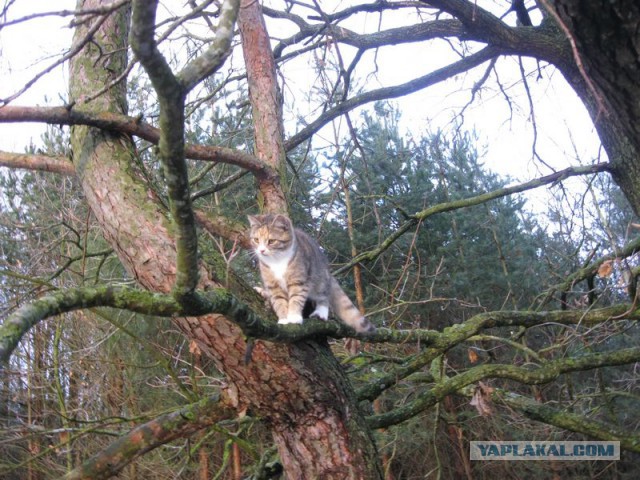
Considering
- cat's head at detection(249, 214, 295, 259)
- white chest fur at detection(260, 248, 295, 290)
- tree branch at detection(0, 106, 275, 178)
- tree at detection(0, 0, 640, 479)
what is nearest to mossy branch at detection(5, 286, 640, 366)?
tree at detection(0, 0, 640, 479)

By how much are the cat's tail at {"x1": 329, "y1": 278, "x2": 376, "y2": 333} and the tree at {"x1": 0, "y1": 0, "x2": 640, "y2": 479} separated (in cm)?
17

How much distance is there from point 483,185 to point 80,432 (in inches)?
344

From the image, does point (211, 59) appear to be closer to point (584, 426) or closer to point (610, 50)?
point (610, 50)

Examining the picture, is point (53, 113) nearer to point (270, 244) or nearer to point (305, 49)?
point (270, 244)

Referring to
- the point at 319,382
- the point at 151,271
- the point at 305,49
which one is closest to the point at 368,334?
the point at 319,382

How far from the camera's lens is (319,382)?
8.79 feet

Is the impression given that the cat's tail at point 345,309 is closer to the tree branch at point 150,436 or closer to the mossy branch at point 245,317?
the mossy branch at point 245,317

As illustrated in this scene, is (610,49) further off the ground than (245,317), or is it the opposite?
(610,49)

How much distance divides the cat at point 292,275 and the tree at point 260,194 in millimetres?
216

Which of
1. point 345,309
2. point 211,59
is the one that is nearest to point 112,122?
point 211,59

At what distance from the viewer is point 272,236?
3666 mm

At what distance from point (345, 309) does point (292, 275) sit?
412mm

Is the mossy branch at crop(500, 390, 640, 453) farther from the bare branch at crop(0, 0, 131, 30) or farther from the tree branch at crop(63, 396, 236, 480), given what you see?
the bare branch at crop(0, 0, 131, 30)

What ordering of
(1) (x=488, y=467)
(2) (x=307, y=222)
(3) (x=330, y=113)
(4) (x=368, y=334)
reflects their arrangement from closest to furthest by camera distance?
(4) (x=368, y=334) → (3) (x=330, y=113) → (2) (x=307, y=222) → (1) (x=488, y=467)
